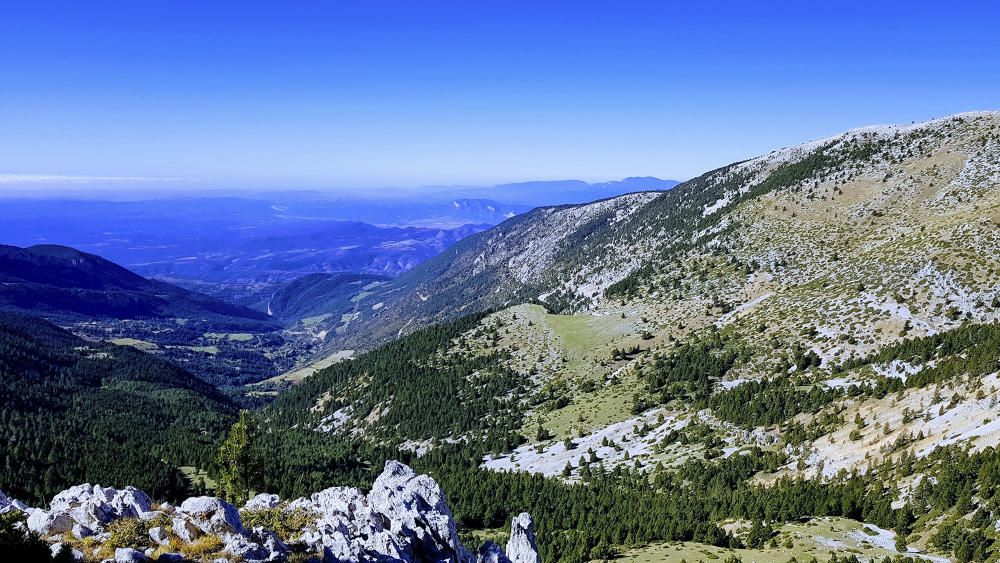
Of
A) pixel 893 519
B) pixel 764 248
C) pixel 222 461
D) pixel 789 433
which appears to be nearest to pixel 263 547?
pixel 222 461

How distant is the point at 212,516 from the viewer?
28.1 metres

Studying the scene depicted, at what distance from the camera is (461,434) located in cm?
12706

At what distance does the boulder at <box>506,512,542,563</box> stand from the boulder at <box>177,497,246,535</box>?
25581 millimetres

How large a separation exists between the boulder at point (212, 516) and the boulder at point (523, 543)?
2558cm

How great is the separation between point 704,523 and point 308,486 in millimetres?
70797

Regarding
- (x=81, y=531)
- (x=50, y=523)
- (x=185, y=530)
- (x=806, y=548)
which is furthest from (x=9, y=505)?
(x=806, y=548)

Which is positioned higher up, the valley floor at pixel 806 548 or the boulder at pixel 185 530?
the boulder at pixel 185 530

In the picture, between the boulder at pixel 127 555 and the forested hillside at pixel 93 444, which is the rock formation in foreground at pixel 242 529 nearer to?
the boulder at pixel 127 555

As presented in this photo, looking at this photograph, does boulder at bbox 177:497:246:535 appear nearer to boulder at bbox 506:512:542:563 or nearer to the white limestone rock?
the white limestone rock

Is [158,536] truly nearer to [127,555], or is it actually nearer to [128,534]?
[128,534]

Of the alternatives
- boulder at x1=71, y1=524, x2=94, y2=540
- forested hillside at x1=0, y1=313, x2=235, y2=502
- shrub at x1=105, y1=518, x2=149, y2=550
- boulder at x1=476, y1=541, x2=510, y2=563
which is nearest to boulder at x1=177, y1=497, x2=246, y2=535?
shrub at x1=105, y1=518, x2=149, y2=550

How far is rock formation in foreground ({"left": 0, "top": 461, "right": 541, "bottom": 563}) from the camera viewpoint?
2545cm

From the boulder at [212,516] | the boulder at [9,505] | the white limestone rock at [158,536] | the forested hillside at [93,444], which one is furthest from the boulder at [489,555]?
the forested hillside at [93,444]

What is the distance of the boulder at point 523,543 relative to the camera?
45688 mm
